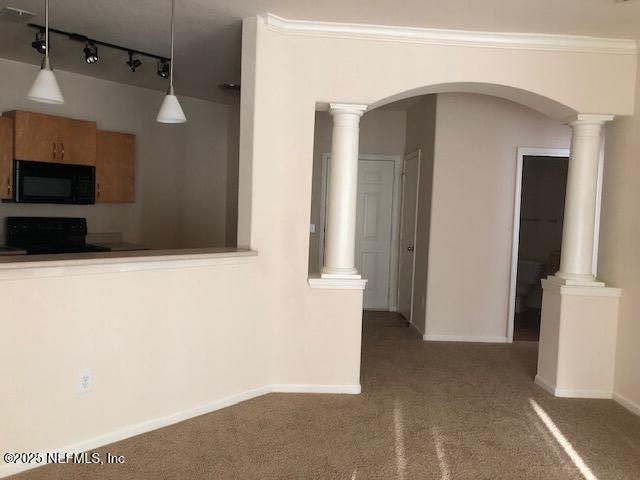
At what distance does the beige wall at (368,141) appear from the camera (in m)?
6.44

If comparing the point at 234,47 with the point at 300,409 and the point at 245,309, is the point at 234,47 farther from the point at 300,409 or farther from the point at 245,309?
the point at 300,409

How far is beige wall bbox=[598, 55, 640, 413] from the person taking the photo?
3.69 metres

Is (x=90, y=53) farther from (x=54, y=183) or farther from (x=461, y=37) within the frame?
(x=461, y=37)

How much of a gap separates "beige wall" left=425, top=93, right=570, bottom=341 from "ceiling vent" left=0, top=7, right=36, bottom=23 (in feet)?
11.7

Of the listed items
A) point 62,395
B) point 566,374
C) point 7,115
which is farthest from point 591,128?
point 7,115

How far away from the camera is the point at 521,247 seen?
7.72m

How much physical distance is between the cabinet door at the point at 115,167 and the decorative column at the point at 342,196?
2.60m

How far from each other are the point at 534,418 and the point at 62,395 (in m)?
2.81

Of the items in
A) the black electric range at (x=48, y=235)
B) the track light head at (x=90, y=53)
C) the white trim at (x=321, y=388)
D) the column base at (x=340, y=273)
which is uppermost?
the track light head at (x=90, y=53)

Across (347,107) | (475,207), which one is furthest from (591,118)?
(347,107)

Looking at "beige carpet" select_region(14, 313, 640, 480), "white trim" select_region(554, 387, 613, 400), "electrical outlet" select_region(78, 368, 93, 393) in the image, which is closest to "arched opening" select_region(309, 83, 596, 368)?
"beige carpet" select_region(14, 313, 640, 480)

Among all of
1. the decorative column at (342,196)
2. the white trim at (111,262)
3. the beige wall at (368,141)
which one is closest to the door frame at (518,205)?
the beige wall at (368,141)

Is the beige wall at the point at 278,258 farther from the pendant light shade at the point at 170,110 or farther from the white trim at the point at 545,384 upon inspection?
the white trim at the point at 545,384

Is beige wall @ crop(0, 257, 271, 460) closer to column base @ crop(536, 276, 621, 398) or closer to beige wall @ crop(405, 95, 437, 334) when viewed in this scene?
column base @ crop(536, 276, 621, 398)
